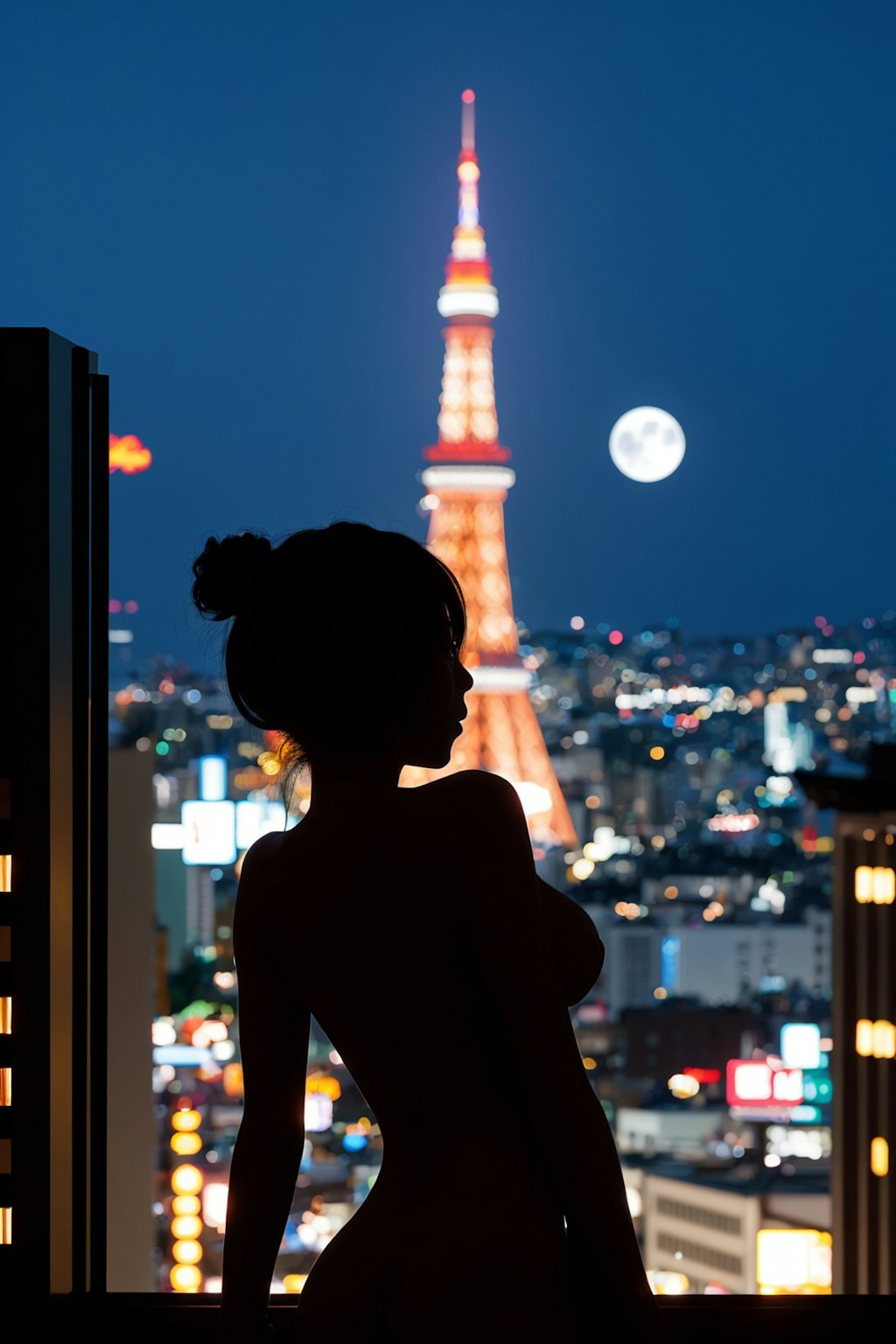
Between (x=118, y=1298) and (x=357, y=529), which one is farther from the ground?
(x=357, y=529)

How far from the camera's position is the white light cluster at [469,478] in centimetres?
2498

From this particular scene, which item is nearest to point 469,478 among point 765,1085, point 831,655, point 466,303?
point 466,303

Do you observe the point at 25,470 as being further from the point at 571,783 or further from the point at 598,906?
the point at 571,783

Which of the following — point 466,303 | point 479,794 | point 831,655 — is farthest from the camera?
point 466,303

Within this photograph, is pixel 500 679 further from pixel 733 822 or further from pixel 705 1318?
pixel 705 1318

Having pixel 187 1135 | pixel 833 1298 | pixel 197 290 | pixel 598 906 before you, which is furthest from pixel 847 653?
pixel 833 1298

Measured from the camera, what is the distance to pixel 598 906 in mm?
24250

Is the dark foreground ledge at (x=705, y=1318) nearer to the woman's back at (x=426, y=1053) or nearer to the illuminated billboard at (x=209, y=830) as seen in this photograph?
the woman's back at (x=426, y=1053)

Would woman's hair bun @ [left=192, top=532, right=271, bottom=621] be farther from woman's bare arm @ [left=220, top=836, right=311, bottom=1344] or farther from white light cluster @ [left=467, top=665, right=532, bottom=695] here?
white light cluster @ [left=467, top=665, right=532, bottom=695]

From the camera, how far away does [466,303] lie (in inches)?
972

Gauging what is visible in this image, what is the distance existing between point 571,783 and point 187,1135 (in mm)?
15871

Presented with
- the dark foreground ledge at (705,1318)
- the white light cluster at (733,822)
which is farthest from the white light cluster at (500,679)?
the dark foreground ledge at (705,1318)

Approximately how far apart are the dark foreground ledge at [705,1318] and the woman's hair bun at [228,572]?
→ 0.87m

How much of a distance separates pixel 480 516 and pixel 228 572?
25.1 metres
